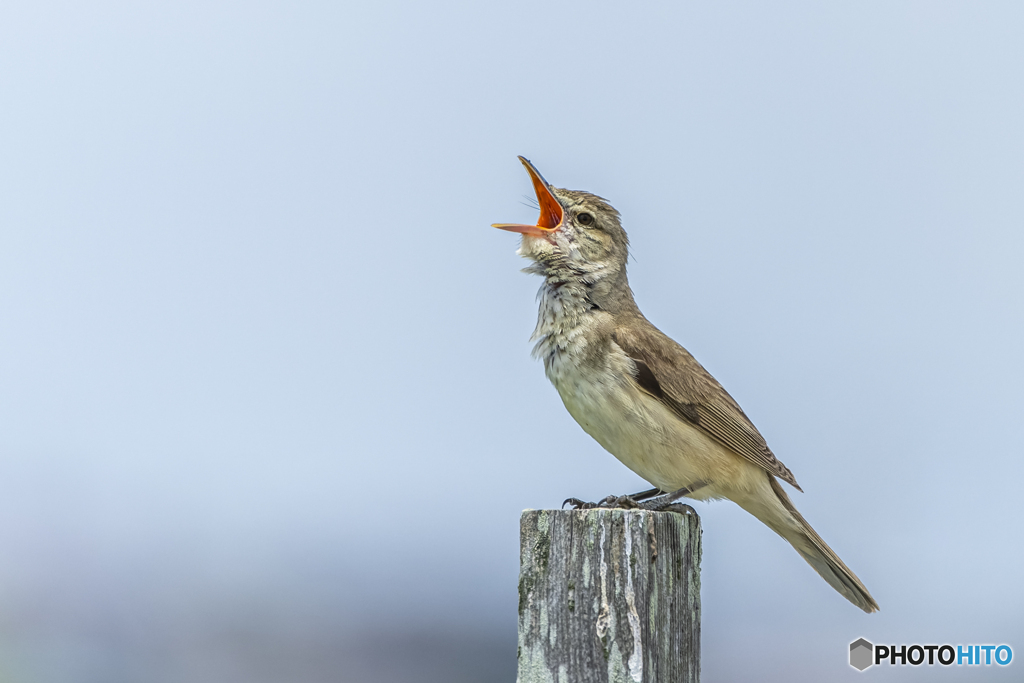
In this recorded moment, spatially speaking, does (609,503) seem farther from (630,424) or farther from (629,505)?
(630,424)

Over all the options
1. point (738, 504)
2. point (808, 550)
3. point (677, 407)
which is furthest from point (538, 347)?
point (808, 550)

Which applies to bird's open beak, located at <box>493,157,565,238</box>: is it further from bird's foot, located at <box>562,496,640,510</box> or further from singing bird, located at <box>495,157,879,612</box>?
bird's foot, located at <box>562,496,640,510</box>

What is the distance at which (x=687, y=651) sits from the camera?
312cm

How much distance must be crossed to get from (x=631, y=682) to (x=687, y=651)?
0.29m

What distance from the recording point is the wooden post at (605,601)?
9.71 feet

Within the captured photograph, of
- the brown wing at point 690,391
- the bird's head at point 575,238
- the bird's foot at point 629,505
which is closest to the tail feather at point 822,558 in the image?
the brown wing at point 690,391

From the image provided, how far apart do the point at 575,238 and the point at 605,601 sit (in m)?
2.92

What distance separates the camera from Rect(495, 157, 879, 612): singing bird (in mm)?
4973

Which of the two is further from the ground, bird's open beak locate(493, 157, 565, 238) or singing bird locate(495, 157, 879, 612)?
bird's open beak locate(493, 157, 565, 238)

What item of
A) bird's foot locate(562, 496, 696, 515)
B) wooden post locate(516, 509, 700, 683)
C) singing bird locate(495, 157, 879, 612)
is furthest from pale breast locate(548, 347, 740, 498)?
wooden post locate(516, 509, 700, 683)

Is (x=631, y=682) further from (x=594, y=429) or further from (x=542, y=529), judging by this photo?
(x=594, y=429)

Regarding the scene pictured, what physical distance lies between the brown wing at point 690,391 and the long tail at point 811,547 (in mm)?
168

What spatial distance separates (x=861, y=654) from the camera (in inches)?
193

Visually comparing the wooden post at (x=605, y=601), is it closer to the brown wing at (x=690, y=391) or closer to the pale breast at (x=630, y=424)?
the pale breast at (x=630, y=424)
